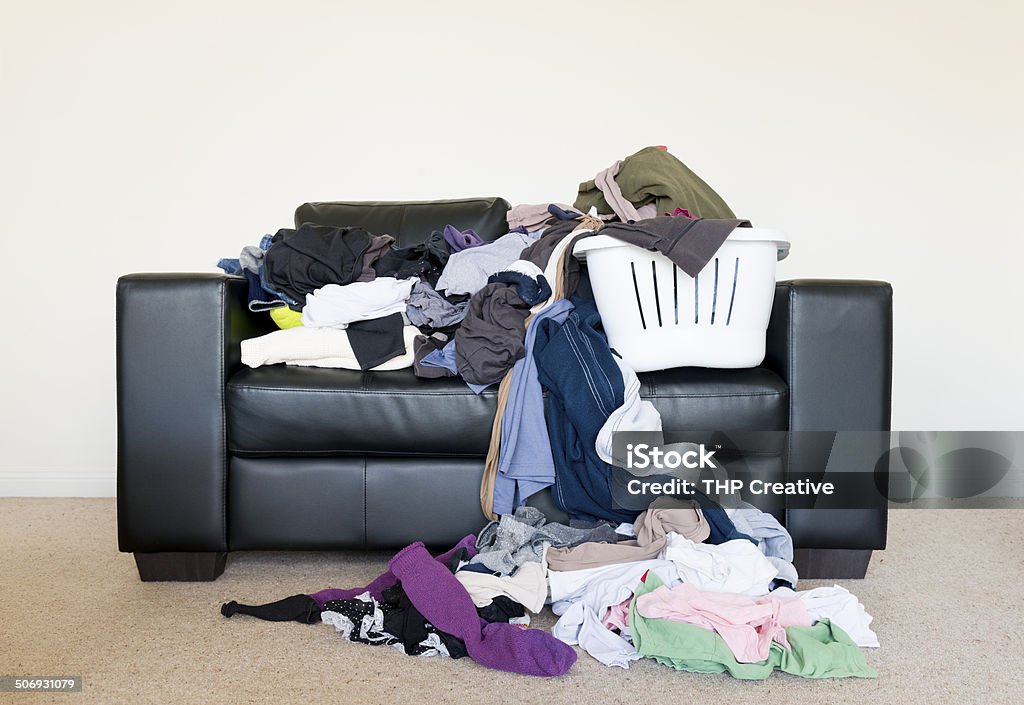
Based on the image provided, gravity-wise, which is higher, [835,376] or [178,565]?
[835,376]

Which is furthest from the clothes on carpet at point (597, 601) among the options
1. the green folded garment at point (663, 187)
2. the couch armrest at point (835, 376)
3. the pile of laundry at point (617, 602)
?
the green folded garment at point (663, 187)

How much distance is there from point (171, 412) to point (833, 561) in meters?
1.38

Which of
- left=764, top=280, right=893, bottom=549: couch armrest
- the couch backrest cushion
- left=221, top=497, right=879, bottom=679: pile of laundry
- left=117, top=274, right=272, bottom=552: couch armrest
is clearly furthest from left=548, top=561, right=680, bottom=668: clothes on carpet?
the couch backrest cushion

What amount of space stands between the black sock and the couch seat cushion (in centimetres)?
32

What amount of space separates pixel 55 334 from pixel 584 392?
1.90m

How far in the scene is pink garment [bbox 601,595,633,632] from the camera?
1.48 metres

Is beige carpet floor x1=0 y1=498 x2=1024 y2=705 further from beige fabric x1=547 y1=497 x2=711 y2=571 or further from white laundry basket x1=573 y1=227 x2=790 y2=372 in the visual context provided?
white laundry basket x1=573 y1=227 x2=790 y2=372

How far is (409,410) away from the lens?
178 cm

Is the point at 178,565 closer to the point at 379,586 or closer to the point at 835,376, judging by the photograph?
the point at 379,586

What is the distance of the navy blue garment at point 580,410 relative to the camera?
1705mm

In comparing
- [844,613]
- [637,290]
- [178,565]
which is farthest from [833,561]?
[178,565]

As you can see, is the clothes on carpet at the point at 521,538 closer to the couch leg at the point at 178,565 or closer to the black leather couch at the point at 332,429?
the black leather couch at the point at 332,429

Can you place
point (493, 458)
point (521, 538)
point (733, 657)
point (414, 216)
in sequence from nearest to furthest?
point (733, 657)
point (521, 538)
point (493, 458)
point (414, 216)

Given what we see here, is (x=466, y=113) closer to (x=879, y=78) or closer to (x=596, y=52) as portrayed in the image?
(x=596, y=52)
